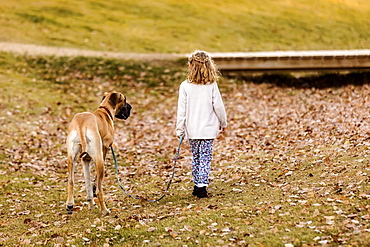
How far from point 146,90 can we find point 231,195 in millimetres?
9978

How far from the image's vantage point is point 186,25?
24781 mm

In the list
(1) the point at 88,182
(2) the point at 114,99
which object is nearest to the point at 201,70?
(2) the point at 114,99

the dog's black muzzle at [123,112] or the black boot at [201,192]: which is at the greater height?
the dog's black muzzle at [123,112]

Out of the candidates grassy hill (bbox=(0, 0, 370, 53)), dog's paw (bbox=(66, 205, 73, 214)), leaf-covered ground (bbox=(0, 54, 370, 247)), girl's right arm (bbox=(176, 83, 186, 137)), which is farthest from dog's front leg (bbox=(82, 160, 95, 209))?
grassy hill (bbox=(0, 0, 370, 53))

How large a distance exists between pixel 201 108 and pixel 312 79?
36.2ft

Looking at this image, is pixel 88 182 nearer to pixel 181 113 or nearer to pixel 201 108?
pixel 181 113

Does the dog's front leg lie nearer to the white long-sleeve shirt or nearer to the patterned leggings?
the white long-sleeve shirt

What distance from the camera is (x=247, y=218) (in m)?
6.59

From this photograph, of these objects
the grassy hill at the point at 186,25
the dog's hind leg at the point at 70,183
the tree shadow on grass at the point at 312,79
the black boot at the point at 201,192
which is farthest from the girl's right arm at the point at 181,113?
the grassy hill at the point at 186,25

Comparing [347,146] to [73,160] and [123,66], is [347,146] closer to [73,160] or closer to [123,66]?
[73,160]

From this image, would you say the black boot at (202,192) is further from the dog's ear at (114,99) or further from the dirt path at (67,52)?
the dirt path at (67,52)

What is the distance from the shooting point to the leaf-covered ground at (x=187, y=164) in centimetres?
633

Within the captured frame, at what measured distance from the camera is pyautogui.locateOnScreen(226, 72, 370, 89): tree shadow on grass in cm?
1694

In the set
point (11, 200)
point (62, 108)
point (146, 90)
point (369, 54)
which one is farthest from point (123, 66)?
point (11, 200)
